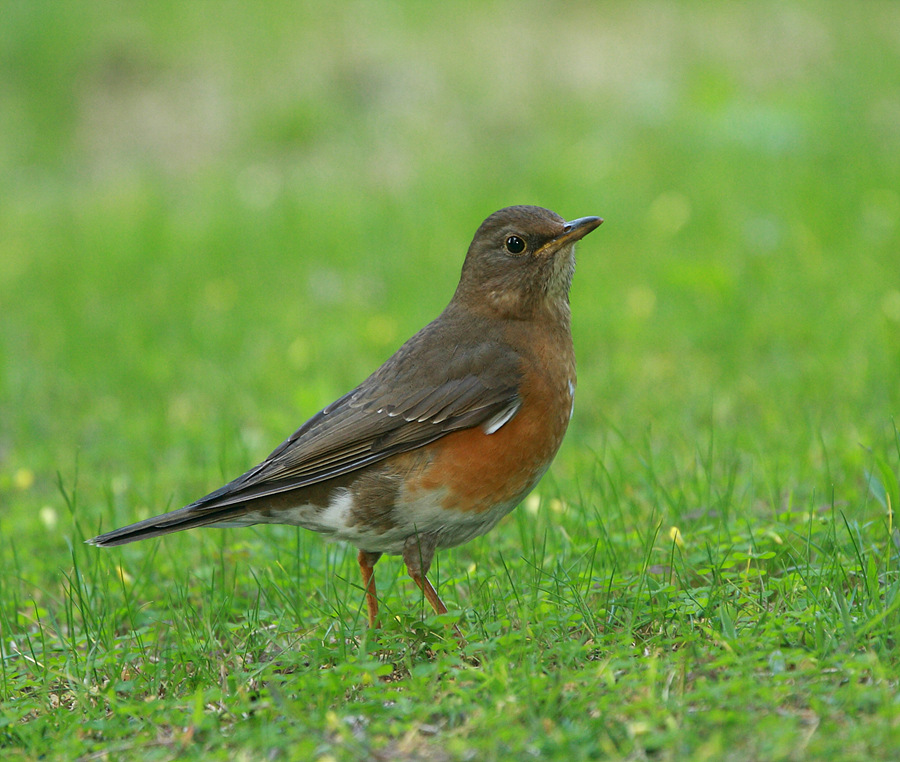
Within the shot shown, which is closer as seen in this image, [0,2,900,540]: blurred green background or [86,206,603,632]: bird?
[86,206,603,632]: bird

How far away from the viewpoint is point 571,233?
5066 millimetres

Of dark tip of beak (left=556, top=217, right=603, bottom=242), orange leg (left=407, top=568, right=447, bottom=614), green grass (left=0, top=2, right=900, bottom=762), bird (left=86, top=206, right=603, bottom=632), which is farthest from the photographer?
dark tip of beak (left=556, top=217, right=603, bottom=242)

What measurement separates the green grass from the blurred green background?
0.05 m

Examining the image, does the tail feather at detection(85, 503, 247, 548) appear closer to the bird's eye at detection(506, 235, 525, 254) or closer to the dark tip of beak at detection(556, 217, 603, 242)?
the bird's eye at detection(506, 235, 525, 254)

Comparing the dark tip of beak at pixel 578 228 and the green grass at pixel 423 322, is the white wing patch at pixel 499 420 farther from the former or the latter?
the dark tip of beak at pixel 578 228

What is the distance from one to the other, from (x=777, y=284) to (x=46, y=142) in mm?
10353

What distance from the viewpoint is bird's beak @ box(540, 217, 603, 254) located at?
4.98m

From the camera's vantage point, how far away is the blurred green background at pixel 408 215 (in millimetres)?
7535

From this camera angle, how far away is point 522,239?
17.1 feet

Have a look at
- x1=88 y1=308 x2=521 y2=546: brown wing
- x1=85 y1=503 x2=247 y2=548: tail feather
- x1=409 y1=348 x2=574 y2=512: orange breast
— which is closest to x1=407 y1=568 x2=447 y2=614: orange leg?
x1=409 y1=348 x2=574 y2=512: orange breast

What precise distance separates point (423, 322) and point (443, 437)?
4.49 m

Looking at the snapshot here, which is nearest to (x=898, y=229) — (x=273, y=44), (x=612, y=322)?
(x=612, y=322)

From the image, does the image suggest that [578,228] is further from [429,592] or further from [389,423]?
[429,592]

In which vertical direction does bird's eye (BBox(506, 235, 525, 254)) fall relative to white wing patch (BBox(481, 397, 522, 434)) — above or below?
above
